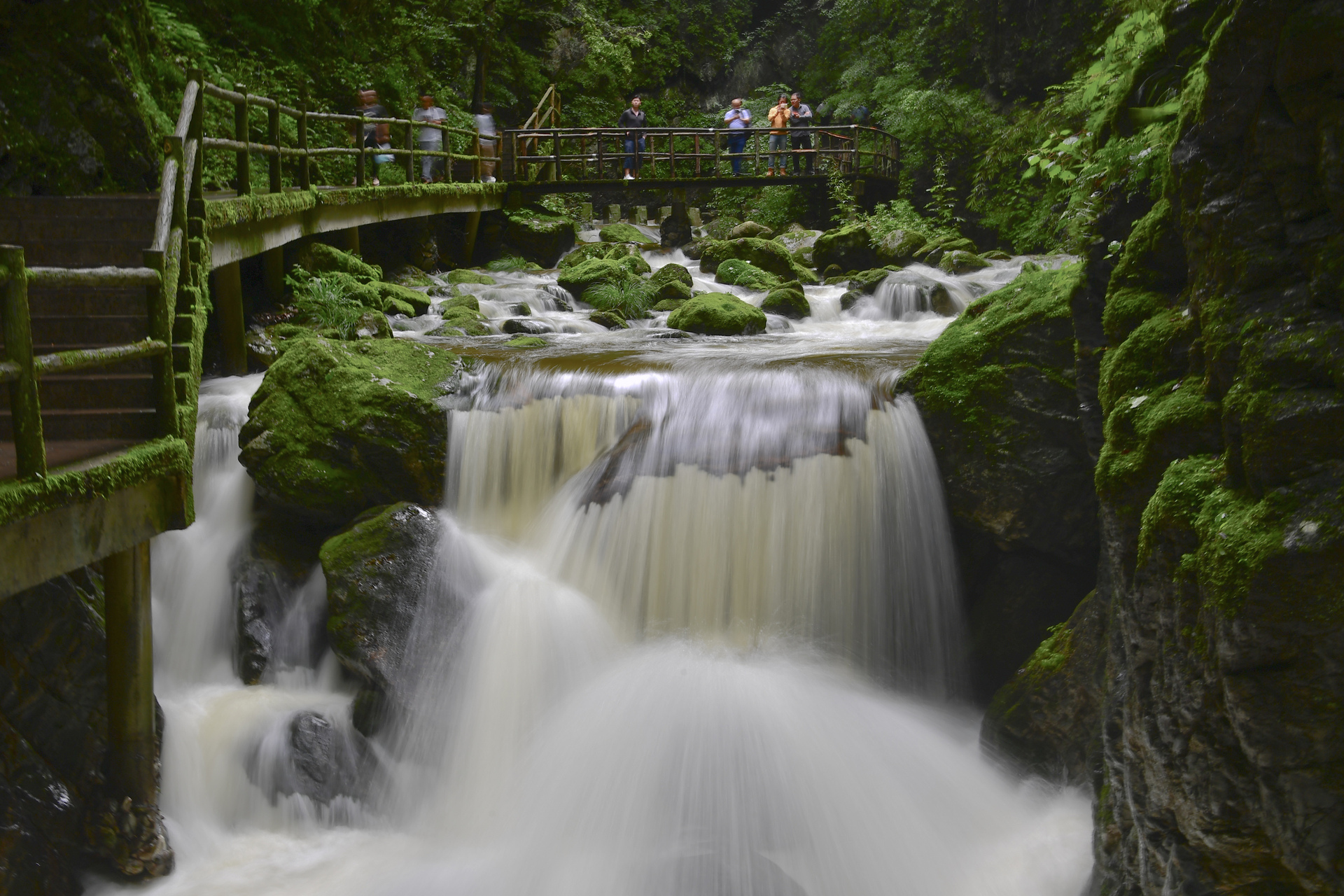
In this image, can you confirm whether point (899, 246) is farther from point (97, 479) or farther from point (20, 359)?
point (20, 359)

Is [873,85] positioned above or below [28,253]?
above

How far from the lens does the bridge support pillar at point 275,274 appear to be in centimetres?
1012

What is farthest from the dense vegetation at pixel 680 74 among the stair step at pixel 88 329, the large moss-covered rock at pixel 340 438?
the large moss-covered rock at pixel 340 438

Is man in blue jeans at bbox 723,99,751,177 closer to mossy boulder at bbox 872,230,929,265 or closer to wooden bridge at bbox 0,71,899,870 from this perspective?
mossy boulder at bbox 872,230,929,265

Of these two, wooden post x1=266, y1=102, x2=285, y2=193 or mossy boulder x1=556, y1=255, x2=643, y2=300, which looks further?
mossy boulder x1=556, y1=255, x2=643, y2=300

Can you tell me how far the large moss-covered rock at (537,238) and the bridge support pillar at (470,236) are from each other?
814mm

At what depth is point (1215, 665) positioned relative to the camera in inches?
119

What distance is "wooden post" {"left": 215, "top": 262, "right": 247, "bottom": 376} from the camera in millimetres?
8695

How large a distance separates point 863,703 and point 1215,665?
2.78 metres

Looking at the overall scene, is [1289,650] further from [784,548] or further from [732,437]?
[732,437]

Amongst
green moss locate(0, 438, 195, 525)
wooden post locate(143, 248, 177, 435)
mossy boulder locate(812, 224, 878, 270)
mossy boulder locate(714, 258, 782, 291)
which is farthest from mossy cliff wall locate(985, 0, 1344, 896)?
mossy boulder locate(812, 224, 878, 270)

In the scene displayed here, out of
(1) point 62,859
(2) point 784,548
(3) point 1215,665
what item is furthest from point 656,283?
(3) point 1215,665

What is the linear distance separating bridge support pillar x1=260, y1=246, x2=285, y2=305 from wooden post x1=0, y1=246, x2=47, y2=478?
6.81 meters

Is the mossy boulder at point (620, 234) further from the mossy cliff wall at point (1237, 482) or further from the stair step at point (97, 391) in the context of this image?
the mossy cliff wall at point (1237, 482)
